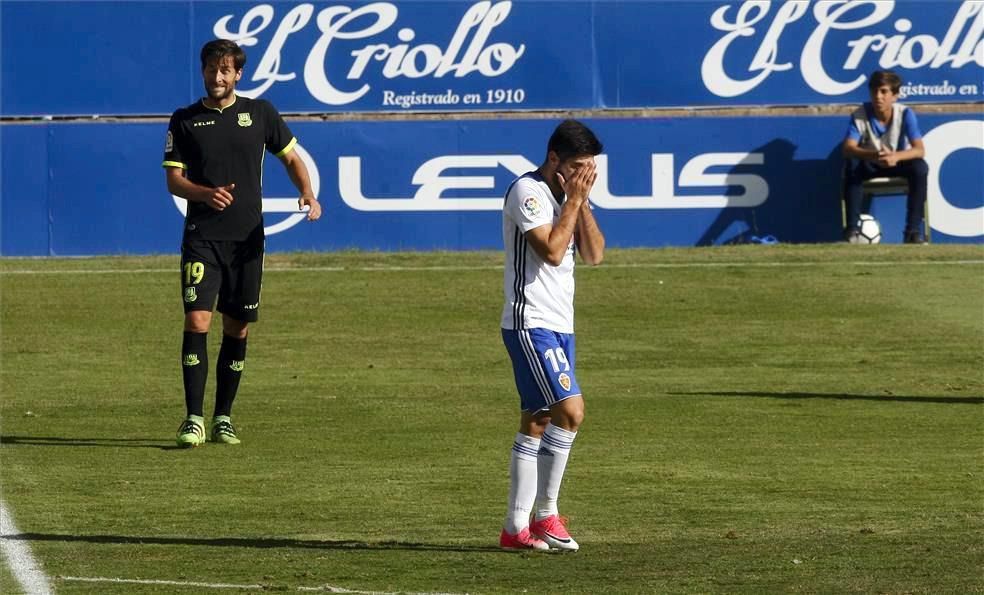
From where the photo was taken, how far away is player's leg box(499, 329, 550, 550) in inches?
323

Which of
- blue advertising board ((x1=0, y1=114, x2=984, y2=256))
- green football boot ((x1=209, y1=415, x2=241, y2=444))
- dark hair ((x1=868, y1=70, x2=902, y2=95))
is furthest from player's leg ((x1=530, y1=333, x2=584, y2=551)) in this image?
dark hair ((x1=868, y1=70, x2=902, y2=95))

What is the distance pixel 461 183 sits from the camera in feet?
71.4

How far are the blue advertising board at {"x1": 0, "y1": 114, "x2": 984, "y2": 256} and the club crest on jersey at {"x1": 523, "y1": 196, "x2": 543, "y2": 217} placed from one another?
1356 cm

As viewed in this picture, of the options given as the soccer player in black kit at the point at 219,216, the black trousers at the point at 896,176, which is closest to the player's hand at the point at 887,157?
the black trousers at the point at 896,176

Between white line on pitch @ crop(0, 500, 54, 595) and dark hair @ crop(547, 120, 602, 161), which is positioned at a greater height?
dark hair @ crop(547, 120, 602, 161)

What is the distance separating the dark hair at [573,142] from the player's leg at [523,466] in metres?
0.79

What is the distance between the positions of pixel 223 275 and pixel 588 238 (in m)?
3.78

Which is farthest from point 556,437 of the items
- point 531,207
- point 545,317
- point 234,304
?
point 234,304

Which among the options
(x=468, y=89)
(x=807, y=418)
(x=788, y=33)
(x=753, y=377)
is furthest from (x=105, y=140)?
(x=807, y=418)

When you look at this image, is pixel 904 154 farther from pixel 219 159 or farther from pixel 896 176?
pixel 219 159

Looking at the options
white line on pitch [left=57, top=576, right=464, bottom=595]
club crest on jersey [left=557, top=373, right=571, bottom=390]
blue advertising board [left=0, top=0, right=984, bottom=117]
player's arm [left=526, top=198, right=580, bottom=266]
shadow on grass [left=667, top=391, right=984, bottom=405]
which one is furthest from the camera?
blue advertising board [left=0, top=0, right=984, bottom=117]

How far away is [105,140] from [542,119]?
4880mm

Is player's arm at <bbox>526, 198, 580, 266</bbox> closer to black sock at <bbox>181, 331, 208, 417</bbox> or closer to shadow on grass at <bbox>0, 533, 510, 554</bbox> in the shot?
shadow on grass at <bbox>0, 533, 510, 554</bbox>

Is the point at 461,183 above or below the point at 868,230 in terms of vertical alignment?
above
